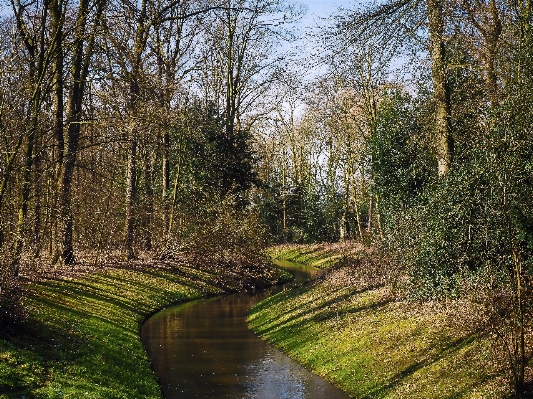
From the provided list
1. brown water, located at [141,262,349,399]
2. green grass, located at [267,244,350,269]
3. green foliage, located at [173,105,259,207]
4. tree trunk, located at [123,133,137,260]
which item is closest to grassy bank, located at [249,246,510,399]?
brown water, located at [141,262,349,399]

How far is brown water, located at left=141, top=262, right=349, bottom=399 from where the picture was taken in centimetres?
1391

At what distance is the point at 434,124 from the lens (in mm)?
18188

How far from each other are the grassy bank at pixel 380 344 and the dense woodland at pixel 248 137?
2.69 ft

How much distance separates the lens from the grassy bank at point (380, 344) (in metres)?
12.0

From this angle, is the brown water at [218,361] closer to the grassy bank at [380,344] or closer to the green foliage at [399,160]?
the grassy bank at [380,344]

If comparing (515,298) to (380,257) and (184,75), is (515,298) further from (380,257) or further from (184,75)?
(184,75)

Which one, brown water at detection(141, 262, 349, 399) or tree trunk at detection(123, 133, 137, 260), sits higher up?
tree trunk at detection(123, 133, 137, 260)

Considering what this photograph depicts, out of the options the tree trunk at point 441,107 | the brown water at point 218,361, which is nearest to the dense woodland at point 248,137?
the tree trunk at point 441,107

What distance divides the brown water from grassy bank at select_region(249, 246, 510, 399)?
0.63m

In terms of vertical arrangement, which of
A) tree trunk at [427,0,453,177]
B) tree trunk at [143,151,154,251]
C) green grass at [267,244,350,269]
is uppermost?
tree trunk at [427,0,453,177]

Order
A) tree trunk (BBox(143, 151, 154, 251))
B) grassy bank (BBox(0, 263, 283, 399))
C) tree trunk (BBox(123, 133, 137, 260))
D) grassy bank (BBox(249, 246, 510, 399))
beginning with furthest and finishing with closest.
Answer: tree trunk (BBox(143, 151, 154, 251))
tree trunk (BBox(123, 133, 137, 260))
grassy bank (BBox(249, 246, 510, 399))
grassy bank (BBox(0, 263, 283, 399))

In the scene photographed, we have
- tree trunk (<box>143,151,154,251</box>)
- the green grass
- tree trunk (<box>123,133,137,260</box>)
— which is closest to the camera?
tree trunk (<box>123,133,137,260</box>)

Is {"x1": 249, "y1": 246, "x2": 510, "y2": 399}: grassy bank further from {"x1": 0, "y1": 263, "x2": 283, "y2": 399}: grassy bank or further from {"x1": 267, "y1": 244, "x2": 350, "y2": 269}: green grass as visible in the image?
{"x1": 267, "y1": 244, "x2": 350, "y2": 269}: green grass

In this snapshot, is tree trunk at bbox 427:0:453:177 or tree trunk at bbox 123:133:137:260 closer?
tree trunk at bbox 427:0:453:177
